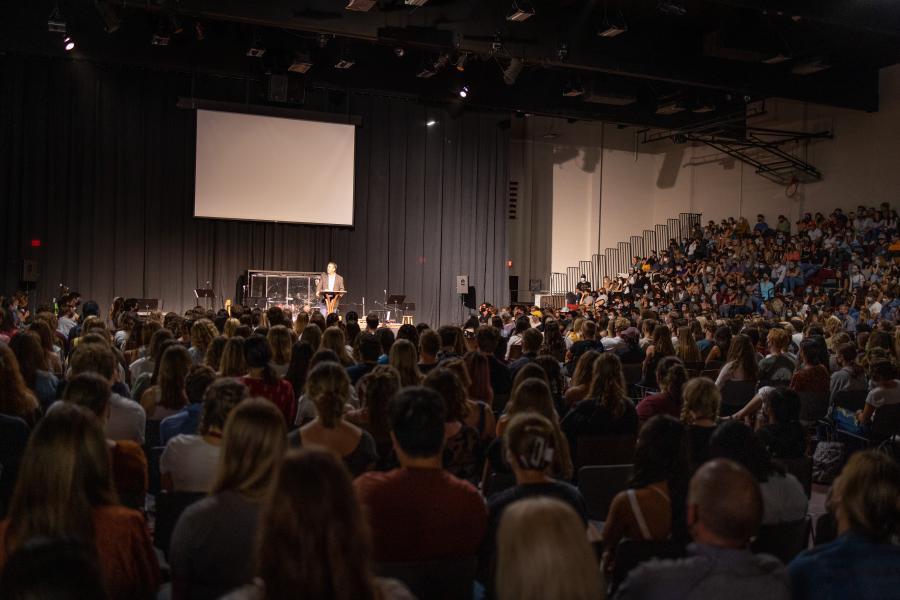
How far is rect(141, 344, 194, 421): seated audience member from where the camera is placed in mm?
4793

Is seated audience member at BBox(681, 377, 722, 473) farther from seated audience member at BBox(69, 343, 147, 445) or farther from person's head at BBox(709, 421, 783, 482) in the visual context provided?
seated audience member at BBox(69, 343, 147, 445)

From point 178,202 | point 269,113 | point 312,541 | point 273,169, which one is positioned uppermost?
point 269,113

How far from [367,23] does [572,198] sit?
36.2 feet

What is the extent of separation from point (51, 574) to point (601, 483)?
9.65ft

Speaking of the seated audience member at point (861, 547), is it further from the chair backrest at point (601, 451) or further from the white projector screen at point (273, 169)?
the white projector screen at point (273, 169)

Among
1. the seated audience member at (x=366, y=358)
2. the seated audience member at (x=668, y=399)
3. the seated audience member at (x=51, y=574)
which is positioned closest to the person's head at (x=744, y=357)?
the seated audience member at (x=668, y=399)

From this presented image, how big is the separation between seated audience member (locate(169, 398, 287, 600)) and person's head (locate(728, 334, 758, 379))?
17.5 feet

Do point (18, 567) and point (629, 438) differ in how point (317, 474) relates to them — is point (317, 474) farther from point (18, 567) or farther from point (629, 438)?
point (629, 438)

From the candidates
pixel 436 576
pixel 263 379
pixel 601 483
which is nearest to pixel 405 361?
pixel 263 379

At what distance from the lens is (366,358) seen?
6.27 metres

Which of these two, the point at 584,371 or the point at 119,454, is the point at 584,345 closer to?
the point at 584,371

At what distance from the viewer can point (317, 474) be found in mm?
1714

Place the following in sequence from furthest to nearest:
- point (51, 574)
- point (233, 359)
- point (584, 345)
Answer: point (584, 345) < point (233, 359) < point (51, 574)

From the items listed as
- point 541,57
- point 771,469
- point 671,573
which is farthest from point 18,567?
point 541,57
